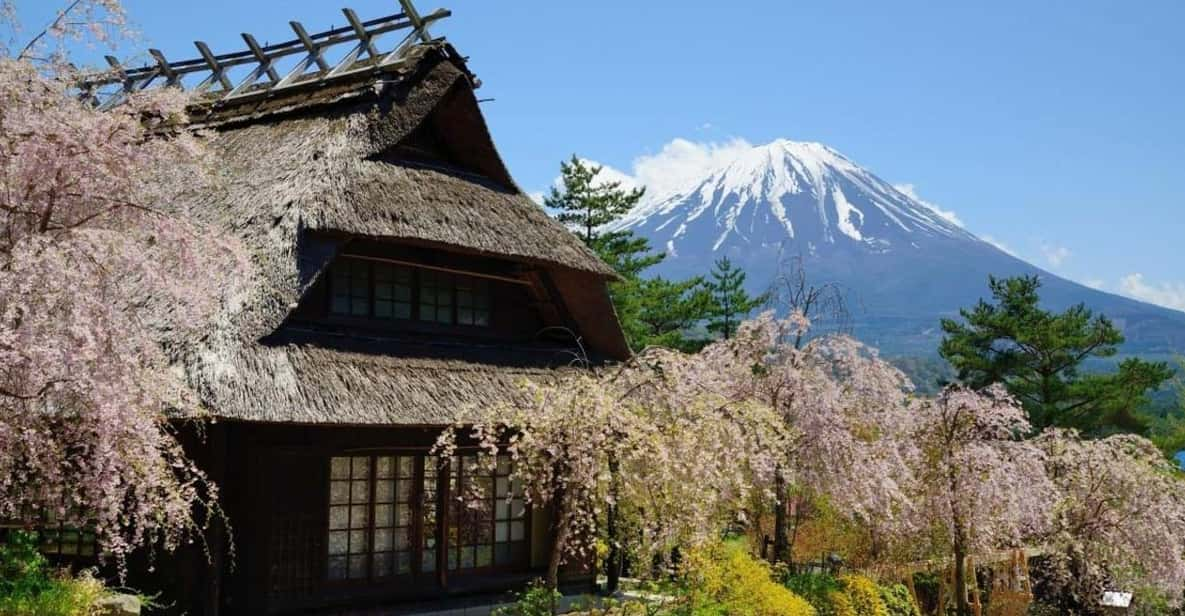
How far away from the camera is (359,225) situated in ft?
40.4

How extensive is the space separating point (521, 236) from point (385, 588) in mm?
4871

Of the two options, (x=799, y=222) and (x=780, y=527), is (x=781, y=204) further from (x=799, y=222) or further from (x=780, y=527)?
(x=780, y=527)

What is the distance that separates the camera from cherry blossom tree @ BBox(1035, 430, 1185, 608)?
15266 mm

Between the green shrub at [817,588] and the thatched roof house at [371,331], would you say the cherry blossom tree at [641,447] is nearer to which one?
the thatched roof house at [371,331]

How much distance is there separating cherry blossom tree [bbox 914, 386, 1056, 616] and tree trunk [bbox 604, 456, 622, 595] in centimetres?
416

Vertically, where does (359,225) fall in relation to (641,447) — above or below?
above

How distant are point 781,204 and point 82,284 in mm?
180192

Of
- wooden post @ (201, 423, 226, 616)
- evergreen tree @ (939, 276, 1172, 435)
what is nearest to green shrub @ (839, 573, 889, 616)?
wooden post @ (201, 423, 226, 616)

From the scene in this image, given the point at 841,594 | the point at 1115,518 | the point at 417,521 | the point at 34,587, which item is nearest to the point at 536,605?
the point at 417,521

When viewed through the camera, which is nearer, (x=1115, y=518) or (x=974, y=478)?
(x=974, y=478)

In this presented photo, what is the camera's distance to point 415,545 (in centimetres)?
1240

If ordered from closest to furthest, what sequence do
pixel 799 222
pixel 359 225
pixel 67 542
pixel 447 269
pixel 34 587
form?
pixel 34 587 → pixel 67 542 → pixel 359 225 → pixel 447 269 → pixel 799 222

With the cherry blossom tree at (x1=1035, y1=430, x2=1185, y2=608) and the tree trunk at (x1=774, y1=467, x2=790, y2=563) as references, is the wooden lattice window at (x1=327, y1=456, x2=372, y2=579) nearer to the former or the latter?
the tree trunk at (x1=774, y1=467, x2=790, y2=563)

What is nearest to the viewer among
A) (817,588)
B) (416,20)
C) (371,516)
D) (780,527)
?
(371,516)
